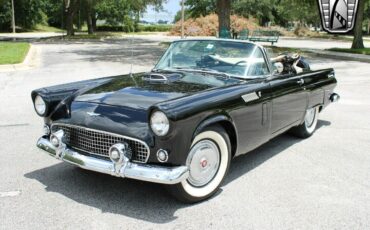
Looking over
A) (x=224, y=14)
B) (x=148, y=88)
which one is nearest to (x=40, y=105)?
(x=148, y=88)

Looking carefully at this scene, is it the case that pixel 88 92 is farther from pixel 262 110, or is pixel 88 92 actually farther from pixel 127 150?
pixel 262 110

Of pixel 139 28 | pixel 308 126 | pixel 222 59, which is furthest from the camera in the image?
pixel 139 28

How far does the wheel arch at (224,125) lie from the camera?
375 cm

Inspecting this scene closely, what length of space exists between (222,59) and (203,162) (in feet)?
5.06

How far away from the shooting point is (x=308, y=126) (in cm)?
626

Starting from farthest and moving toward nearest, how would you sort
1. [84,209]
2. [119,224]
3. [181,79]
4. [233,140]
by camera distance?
[181,79]
[233,140]
[84,209]
[119,224]

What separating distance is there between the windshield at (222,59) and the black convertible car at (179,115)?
0.4 inches

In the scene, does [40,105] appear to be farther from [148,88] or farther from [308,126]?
[308,126]

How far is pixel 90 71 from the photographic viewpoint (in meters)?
13.9

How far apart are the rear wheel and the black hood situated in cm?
182

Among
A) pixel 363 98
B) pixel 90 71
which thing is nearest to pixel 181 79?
pixel 363 98

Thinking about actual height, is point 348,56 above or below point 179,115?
below

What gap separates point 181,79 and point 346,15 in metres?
17.9

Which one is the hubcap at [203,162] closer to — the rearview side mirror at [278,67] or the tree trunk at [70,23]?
the rearview side mirror at [278,67]
